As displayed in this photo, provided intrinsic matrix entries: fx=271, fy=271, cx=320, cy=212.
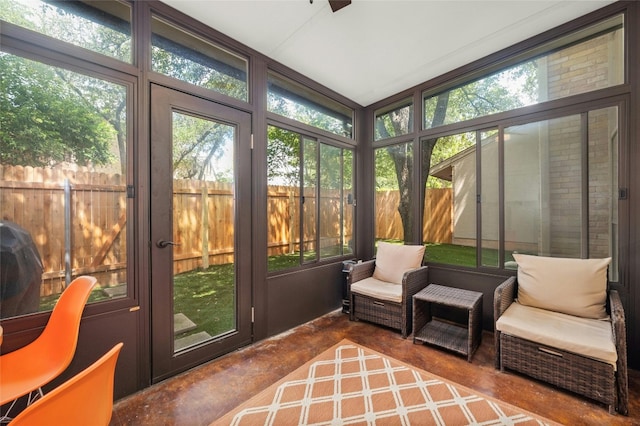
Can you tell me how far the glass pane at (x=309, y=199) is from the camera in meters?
3.27

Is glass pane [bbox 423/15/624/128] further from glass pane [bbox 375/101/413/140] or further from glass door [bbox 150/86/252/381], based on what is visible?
glass door [bbox 150/86/252/381]

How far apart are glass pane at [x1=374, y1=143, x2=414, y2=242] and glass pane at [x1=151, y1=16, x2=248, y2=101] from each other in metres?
2.10

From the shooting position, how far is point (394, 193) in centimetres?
378

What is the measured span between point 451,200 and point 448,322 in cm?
143

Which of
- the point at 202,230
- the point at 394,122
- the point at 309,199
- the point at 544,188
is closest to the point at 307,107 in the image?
the point at 309,199

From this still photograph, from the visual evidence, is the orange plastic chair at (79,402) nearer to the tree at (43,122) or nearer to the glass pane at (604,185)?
the tree at (43,122)

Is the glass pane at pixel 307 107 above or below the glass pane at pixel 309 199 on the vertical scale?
above

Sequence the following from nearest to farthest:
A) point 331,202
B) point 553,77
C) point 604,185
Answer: point 604,185 < point 553,77 < point 331,202

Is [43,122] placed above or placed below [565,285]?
above

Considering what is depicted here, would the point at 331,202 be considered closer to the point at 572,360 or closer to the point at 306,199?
the point at 306,199

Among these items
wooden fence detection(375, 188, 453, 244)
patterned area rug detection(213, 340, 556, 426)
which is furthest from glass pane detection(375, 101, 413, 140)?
patterned area rug detection(213, 340, 556, 426)

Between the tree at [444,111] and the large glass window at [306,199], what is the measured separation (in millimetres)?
685

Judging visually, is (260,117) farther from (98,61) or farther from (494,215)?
(494,215)

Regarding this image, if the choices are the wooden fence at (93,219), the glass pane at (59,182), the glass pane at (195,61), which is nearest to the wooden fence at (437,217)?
the wooden fence at (93,219)
